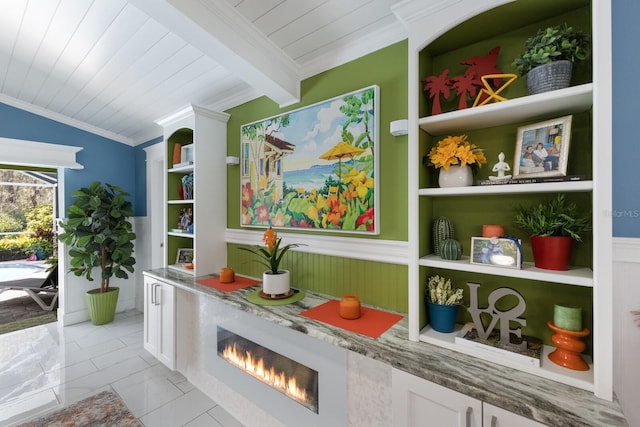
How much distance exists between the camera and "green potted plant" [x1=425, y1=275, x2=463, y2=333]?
1.27 metres

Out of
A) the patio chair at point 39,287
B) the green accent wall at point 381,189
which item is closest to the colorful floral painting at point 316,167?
the green accent wall at point 381,189

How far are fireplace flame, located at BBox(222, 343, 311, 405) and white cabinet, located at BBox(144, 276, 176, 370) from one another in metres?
0.65

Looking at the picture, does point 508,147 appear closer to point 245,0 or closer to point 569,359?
point 569,359

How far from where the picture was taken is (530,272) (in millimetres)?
1023

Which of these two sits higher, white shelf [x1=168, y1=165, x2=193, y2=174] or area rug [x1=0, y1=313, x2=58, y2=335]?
white shelf [x1=168, y1=165, x2=193, y2=174]

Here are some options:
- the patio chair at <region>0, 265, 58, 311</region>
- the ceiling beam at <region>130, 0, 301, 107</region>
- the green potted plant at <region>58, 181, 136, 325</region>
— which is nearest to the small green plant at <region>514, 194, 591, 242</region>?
the ceiling beam at <region>130, 0, 301, 107</region>

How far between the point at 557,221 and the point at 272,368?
1702mm

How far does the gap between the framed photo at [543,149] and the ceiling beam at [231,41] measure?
4.92 feet

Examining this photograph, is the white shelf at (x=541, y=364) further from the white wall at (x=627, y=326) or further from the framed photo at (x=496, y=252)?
the framed photo at (x=496, y=252)

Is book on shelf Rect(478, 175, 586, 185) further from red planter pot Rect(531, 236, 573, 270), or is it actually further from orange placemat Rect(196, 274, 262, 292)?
orange placemat Rect(196, 274, 262, 292)

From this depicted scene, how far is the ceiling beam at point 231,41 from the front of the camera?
1423mm

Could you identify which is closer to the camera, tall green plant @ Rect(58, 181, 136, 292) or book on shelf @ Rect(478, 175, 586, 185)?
book on shelf @ Rect(478, 175, 586, 185)

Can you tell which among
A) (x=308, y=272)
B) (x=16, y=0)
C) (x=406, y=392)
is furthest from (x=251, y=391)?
Answer: (x=16, y=0)

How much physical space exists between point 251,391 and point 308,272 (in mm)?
867
